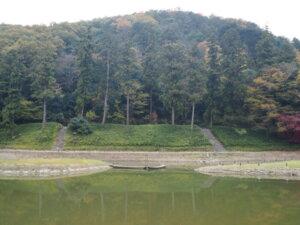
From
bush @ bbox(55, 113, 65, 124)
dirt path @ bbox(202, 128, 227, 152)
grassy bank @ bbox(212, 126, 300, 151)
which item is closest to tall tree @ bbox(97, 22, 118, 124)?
bush @ bbox(55, 113, 65, 124)

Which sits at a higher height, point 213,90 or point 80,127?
point 213,90

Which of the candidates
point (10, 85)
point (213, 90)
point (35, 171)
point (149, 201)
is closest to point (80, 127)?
point (10, 85)

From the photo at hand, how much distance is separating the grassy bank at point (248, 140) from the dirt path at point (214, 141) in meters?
0.54

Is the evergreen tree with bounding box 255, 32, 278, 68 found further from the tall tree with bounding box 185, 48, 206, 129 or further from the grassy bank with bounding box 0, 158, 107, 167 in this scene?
the grassy bank with bounding box 0, 158, 107, 167

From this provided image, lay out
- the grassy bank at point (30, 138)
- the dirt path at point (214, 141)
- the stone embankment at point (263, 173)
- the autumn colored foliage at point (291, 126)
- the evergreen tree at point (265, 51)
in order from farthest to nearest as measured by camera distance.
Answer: the evergreen tree at point (265, 51), the dirt path at point (214, 141), the autumn colored foliage at point (291, 126), the grassy bank at point (30, 138), the stone embankment at point (263, 173)

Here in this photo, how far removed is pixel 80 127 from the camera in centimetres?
4359

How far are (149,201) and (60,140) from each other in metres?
27.7

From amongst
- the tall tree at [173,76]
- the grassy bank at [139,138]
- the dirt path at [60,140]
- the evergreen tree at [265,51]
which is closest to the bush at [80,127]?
the grassy bank at [139,138]

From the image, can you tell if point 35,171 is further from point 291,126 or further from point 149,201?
point 291,126

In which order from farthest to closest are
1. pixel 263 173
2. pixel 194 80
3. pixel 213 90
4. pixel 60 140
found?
pixel 213 90, pixel 194 80, pixel 60 140, pixel 263 173

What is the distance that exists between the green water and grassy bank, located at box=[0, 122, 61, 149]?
1690cm

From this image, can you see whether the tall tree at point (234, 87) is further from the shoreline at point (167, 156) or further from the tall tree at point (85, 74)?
the tall tree at point (85, 74)

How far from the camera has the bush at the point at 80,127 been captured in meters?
43.2

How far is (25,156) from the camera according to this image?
116 feet
